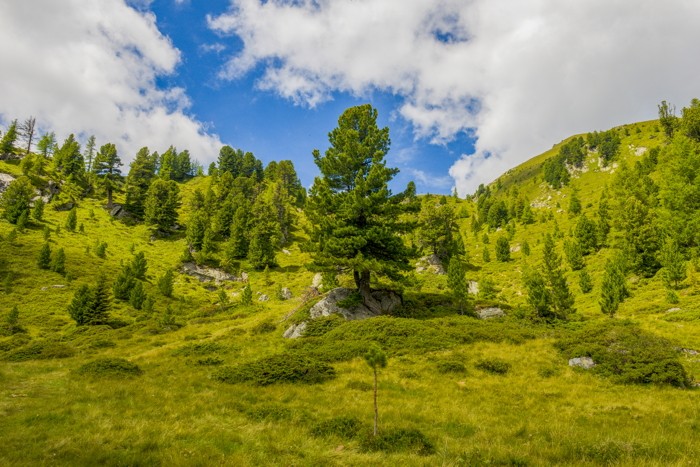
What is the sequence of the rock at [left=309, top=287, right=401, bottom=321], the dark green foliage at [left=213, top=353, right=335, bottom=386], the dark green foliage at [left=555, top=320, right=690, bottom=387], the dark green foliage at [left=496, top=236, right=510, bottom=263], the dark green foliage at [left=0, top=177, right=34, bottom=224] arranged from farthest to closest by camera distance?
1. the dark green foliage at [left=496, top=236, right=510, bottom=263]
2. the dark green foliage at [left=0, top=177, right=34, bottom=224]
3. the rock at [left=309, top=287, right=401, bottom=321]
4. the dark green foliage at [left=213, top=353, right=335, bottom=386]
5. the dark green foliage at [left=555, top=320, right=690, bottom=387]

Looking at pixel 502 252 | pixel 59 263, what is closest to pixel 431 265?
pixel 502 252

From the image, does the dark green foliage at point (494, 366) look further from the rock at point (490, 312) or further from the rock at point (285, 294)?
the rock at point (285, 294)

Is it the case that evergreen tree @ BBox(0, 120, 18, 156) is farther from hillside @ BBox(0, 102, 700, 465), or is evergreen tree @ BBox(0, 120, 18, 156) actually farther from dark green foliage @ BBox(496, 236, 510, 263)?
dark green foliage @ BBox(496, 236, 510, 263)

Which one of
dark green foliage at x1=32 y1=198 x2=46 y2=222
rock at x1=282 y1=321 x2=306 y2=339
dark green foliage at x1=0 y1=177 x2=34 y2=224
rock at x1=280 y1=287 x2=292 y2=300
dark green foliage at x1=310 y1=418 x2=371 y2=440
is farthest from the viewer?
dark green foliage at x1=32 y1=198 x2=46 y2=222

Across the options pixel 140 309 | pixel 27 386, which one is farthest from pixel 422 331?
pixel 140 309


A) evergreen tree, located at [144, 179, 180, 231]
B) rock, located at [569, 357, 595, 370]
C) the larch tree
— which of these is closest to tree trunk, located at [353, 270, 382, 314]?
the larch tree

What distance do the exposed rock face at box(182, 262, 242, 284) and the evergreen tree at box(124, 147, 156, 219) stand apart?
3187 centimetres

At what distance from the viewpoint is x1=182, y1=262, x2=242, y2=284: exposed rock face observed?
70000 millimetres

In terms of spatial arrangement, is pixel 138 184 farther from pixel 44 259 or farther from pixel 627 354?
pixel 627 354

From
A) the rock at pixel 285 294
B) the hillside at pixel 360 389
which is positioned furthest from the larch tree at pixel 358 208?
the rock at pixel 285 294

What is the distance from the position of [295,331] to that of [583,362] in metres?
17.9

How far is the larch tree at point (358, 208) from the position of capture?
92.7 ft

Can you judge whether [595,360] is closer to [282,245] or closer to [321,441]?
[321,441]

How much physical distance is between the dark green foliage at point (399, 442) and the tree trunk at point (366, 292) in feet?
66.9
